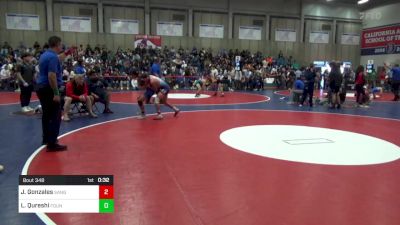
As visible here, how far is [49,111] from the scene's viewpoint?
18.1ft

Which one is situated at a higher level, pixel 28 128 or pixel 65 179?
pixel 65 179

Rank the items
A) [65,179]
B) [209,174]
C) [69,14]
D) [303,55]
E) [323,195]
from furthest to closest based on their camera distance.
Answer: [303,55]
[69,14]
[209,174]
[323,195]
[65,179]

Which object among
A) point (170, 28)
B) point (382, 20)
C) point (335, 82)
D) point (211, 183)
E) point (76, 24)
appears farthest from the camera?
point (382, 20)

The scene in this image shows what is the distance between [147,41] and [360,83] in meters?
17.0

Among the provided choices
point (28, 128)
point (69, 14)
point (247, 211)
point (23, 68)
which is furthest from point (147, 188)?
point (69, 14)

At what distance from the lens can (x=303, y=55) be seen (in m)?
31.3

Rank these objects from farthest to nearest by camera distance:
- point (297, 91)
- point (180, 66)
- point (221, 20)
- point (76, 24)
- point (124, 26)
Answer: point (221, 20)
point (124, 26)
point (76, 24)
point (180, 66)
point (297, 91)

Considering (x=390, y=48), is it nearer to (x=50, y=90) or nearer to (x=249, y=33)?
(x=249, y=33)

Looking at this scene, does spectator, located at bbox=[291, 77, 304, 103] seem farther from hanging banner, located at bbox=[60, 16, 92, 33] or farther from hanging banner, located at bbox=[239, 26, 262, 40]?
hanging banner, located at bbox=[60, 16, 92, 33]

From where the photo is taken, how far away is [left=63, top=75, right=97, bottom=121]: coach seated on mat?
27.8 feet

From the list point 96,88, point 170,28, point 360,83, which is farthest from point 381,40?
point 96,88

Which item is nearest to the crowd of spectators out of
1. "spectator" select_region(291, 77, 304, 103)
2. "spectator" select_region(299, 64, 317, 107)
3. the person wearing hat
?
"spectator" select_region(291, 77, 304, 103)

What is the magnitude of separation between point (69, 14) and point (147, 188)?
24.2m

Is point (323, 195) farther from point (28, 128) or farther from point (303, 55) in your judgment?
point (303, 55)
